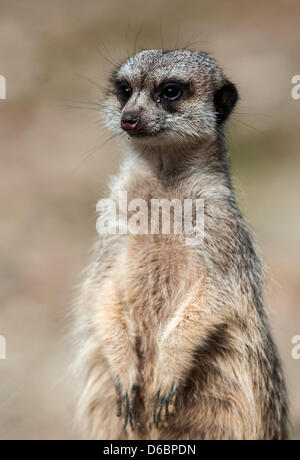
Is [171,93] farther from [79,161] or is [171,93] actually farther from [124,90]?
[79,161]

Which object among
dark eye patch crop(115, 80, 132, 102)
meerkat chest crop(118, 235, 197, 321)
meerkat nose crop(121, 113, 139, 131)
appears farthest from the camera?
dark eye patch crop(115, 80, 132, 102)

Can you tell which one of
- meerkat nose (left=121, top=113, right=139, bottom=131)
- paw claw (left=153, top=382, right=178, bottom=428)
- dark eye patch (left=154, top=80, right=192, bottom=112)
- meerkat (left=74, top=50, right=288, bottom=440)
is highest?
dark eye patch (left=154, top=80, right=192, bottom=112)

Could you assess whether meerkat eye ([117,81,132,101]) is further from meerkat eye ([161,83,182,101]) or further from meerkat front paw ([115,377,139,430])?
meerkat front paw ([115,377,139,430])

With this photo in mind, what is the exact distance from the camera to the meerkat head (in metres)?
2.98

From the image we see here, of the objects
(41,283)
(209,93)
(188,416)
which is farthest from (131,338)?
(41,283)

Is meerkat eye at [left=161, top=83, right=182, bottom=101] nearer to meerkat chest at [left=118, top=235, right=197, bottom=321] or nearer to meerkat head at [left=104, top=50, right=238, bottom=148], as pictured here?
meerkat head at [left=104, top=50, right=238, bottom=148]

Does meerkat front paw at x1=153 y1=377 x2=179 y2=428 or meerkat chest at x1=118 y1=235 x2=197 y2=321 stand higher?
meerkat chest at x1=118 y1=235 x2=197 y2=321

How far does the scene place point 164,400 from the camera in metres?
2.97

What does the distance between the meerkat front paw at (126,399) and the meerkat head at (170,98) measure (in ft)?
3.10

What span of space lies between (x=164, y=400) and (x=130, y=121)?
3.50 ft

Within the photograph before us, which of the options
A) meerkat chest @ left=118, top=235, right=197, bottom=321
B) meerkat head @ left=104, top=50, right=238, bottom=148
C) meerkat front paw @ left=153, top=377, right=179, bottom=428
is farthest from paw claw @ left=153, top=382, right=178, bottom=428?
meerkat head @ left=104, top=50, right=238, bottom=148

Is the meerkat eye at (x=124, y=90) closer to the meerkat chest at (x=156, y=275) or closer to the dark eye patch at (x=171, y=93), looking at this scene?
the dark eye patch at (x=171, y=93)

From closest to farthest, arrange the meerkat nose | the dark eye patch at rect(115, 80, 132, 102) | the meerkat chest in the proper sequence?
the meerkat nose, the meerkat chest, the dark eye patch at rect(115, 80, 132, 102)

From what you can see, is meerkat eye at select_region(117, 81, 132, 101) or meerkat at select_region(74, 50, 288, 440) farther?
meerkat eye at select_region(117, 81, 132, 101)
